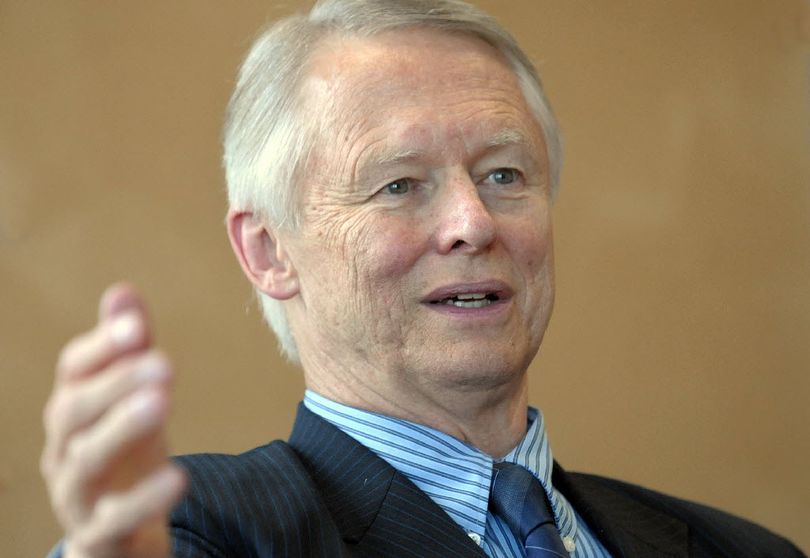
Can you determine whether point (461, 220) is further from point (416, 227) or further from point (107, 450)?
point (107, 450)

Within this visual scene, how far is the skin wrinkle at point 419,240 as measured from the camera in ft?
6.10

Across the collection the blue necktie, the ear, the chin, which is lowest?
the blue necktie

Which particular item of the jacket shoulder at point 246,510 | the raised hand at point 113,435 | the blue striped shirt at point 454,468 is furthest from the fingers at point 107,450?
the blue striped shirt at point 454,468

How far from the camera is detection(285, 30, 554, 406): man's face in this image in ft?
6.10

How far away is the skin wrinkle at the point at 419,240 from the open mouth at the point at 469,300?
3 cm

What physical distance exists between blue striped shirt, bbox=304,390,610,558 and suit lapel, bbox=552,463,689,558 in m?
0.04

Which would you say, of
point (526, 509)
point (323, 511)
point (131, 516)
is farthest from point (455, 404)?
point (131, 516)

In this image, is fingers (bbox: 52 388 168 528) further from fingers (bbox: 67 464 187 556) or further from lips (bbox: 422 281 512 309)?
lips (bbox: 422 281 512 309)

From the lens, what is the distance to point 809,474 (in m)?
3.58

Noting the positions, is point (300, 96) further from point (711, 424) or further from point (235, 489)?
point (711, 424)

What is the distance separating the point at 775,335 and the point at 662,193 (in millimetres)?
511

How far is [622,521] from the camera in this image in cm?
210

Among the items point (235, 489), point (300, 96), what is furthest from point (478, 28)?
point (235, 489)

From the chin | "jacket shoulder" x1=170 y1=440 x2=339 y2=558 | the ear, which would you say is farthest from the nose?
"jacket shoulder" x1=170 y1=440 x2=339 y2=558
